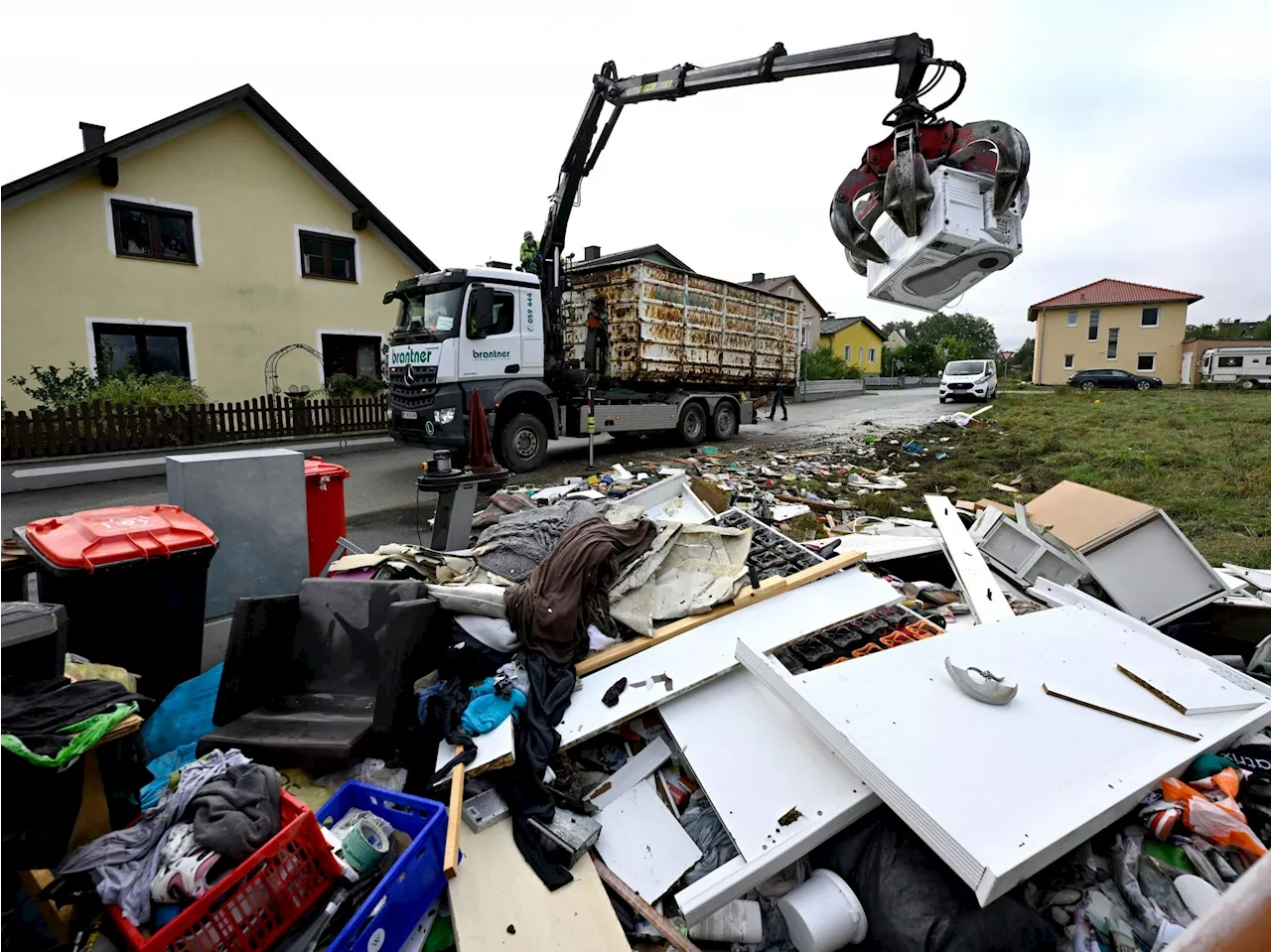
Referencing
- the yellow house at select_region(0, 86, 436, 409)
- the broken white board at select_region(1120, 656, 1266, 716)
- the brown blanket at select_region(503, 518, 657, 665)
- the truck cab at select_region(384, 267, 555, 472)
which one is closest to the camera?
the broken white board at select_region(1120, 656, 1266, 716)

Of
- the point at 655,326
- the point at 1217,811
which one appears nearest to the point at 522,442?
the point at 655,326

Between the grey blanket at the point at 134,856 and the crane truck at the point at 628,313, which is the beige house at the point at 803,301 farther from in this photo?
the grey blanket at the point at 134,856

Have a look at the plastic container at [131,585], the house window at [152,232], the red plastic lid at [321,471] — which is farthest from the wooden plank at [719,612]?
the house window at [152,232]

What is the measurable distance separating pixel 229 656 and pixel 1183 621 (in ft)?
16.2

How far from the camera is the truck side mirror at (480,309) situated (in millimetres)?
8375

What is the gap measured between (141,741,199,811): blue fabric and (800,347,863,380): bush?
30375 mm

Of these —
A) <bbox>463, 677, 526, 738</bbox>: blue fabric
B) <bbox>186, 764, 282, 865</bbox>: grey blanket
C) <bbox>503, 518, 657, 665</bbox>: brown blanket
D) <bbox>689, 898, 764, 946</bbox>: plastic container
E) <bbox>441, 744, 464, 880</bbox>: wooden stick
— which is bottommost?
<bbox>689, 898, 764, 946</bbox>: plastic container

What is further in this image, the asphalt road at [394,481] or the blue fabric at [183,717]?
the asphalt road at [394,481]

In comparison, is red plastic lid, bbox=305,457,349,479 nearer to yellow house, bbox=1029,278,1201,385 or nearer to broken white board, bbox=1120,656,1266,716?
broken white board, bbox=1120,656,1266,716

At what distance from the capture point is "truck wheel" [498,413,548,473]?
902 centimetres

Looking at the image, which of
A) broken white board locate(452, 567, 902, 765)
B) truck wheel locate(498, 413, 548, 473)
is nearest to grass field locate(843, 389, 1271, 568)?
broken white board locate(452, 567, 902, 765)

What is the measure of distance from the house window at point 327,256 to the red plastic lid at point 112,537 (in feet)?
46.5

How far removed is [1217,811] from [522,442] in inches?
326

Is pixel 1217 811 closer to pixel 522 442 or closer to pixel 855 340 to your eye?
pixel 522 442
